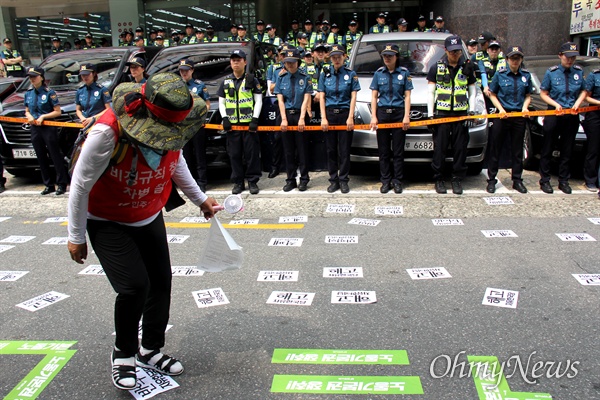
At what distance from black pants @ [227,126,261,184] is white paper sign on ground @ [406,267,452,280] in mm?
3589

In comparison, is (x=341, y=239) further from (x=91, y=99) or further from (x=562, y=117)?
(x=91, y=99)

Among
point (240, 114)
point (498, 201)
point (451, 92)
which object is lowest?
point (498, 201)

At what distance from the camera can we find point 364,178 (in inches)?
334

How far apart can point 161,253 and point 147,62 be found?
745 cm

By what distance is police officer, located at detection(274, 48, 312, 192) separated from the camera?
7.82m

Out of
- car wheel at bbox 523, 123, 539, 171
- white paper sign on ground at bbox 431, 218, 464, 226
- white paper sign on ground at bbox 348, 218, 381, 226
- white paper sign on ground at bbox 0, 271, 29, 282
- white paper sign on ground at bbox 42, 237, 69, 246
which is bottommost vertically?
white paper sign on ground at bbox 42, 237, 69, 246

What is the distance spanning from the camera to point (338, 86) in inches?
300

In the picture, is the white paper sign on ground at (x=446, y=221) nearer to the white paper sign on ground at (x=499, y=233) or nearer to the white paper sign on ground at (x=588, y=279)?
the white paper sign on ground at (x=499, y=233)

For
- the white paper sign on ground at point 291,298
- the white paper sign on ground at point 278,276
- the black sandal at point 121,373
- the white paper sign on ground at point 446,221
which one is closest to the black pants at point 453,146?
the white paper sign on ground at point 446,221

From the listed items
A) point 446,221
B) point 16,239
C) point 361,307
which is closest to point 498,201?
point 446,221

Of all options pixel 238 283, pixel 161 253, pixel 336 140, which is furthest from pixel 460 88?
pixel 161 253

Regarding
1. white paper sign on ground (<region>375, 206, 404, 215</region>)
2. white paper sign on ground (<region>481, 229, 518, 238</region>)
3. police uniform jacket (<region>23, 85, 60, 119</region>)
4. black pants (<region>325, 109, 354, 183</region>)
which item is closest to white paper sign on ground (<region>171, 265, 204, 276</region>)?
white paper sign on ground (<region>375, 206, 404, 215</region>)

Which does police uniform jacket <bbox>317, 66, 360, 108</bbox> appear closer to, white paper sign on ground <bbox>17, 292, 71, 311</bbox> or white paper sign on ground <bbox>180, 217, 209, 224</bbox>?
white paper sign on ground <bbox>180, 217, 209, 224</bbox>

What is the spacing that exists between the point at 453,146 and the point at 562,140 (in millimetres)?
1524
